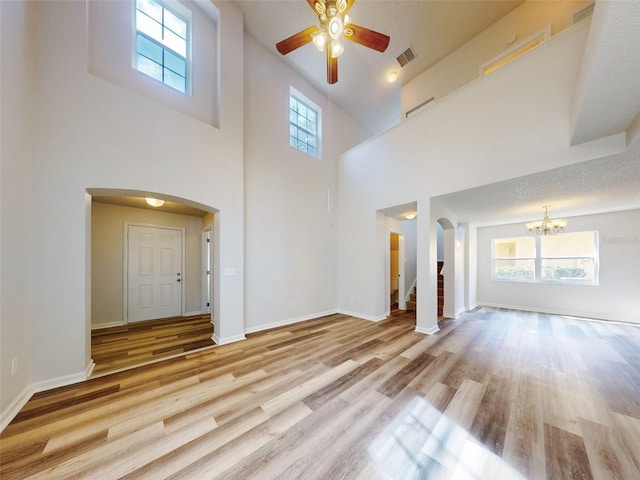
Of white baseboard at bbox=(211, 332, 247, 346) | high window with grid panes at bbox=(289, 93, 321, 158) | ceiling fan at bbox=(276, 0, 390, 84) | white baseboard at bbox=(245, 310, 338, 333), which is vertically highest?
high window with grid panes at bbox=(289, 93, 321, 158)

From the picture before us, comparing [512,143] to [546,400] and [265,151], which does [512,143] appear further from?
[265,151]

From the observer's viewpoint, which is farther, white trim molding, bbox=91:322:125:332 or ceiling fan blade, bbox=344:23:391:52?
white trim molding, bbox=91:322:125:332

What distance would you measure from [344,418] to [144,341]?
3.47 metres

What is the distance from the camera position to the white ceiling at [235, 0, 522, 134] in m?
3.78

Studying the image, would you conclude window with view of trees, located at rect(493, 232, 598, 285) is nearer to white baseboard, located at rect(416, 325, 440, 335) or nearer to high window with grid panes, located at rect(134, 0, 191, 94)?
white baseboard, located at rect(416, 325, 440, 335)

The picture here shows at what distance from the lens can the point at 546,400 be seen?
6.89ft

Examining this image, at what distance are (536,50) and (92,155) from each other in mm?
5445

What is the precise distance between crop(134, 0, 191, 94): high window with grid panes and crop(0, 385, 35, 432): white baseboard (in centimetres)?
393

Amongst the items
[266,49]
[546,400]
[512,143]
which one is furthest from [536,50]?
[266,49]

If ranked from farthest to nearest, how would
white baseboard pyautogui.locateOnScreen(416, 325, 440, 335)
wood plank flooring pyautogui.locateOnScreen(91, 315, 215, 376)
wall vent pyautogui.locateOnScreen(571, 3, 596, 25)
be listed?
white baseboard pyautogui.locateOnScreen(416, 325, 440, 335) < wall vent pyautogui.locateOnScreen(571, 3, 596, 25) < wood plank flooring pyautogui.locateOnScreen(91, 315, 215, 376)

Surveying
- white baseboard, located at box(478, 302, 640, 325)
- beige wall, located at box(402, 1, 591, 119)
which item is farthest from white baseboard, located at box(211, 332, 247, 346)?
white baseboard, located at box(478, 302, 640, 325)

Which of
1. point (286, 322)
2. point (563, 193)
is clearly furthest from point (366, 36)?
point (286, 322)

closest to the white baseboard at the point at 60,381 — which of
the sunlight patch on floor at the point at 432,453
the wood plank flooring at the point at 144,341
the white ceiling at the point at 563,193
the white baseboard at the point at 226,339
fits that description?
the wood plank flooring at the point at 144,341

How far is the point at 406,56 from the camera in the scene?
15.7ft
